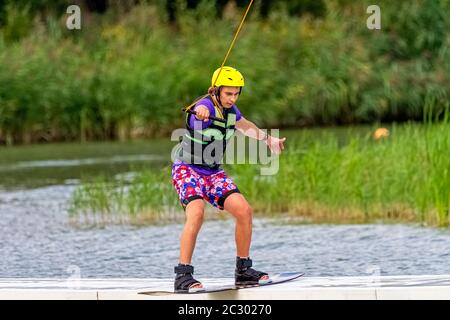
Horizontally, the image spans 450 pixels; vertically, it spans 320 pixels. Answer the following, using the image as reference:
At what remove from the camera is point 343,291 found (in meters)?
8.55

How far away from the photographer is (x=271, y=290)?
866 centimetres

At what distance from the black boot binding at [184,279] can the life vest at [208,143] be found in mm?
663

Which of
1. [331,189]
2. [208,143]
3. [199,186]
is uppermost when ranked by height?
[208,143]

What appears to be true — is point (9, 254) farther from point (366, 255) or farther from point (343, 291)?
point (343, 291)

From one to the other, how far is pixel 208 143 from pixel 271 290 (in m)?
1.01

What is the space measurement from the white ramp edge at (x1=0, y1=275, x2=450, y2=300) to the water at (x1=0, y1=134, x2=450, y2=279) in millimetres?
2613

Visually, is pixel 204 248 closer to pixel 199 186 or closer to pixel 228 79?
pixel 199 186

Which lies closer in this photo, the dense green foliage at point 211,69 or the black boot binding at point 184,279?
the black boot binding at point 184,279

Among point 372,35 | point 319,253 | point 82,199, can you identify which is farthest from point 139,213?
point 372,35

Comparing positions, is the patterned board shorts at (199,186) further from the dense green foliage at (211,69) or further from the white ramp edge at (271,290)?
the dense green foliage at (211,69)

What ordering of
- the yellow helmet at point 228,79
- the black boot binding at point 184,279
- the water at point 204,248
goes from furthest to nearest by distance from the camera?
the water at point 204,248, the yellow helmet at point 228,79, the black boot binding at point 184,279

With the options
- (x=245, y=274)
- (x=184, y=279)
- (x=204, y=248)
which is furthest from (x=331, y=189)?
(x=184, y=279)

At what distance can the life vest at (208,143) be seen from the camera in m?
8.95

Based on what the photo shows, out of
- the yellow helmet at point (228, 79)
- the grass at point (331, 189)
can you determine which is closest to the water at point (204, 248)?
the grass at point (331, 189)
